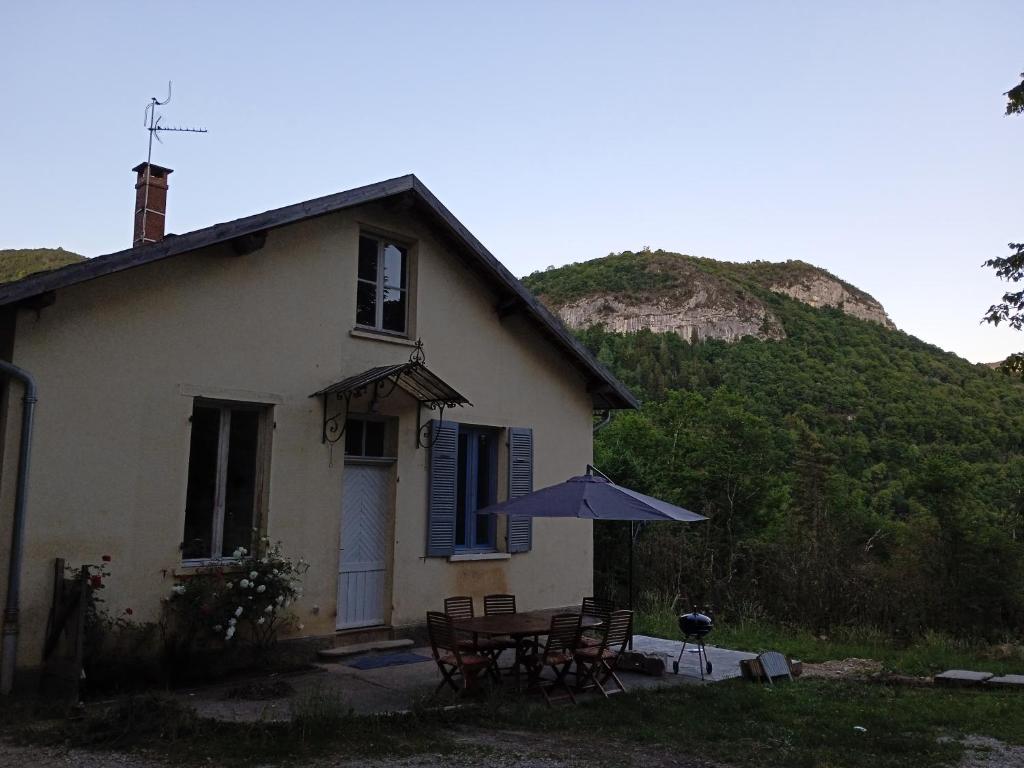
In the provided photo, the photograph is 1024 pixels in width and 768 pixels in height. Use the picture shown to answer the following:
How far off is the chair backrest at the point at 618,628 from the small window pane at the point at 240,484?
12.2 feet

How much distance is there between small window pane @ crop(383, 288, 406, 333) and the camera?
34.6 ft

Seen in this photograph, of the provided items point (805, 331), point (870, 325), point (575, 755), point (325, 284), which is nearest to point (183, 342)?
point (325, 284)

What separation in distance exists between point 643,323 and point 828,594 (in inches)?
1427

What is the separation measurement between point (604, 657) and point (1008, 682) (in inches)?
176

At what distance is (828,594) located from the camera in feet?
45.2

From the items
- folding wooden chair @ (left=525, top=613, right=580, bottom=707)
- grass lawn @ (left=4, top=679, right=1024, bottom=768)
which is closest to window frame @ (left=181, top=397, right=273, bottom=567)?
grass lawn @ (left=4, top=679, right=1024, bottom=768)

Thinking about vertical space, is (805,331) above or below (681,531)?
above

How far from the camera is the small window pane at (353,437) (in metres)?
10.1

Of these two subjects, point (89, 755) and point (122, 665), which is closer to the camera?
point (89, 755)

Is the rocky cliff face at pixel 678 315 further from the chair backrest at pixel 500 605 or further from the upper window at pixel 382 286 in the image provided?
the chair backrest at pixel 500 605

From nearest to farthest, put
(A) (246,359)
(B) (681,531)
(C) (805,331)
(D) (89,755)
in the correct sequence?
(D) (89,755) → (A) (246,359) → (B) (681,531) → (C) (805,331)

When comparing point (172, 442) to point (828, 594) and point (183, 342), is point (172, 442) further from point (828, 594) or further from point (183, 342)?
point (828, 594)

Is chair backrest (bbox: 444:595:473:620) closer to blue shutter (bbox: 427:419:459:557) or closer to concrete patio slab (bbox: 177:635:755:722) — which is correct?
concrete patio slab (bbox: 177:635:755:722)

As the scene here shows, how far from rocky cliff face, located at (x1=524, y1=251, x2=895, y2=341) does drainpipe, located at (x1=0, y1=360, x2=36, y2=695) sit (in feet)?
131
